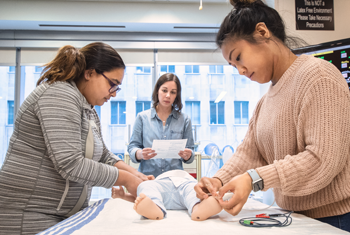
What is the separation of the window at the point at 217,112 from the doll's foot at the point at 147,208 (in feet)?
11.5

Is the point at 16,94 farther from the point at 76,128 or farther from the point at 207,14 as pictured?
the point at 76,128

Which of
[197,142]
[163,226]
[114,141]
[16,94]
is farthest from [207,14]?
[163,226]

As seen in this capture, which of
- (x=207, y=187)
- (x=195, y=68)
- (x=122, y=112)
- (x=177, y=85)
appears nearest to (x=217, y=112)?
(x=195, y=68)

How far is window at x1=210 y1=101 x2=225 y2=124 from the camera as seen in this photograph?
4.52m

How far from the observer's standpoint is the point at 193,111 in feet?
14.9

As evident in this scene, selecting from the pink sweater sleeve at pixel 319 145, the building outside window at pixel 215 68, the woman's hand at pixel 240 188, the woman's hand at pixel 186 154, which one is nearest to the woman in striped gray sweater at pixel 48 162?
the woman's hand at pixel 240 188

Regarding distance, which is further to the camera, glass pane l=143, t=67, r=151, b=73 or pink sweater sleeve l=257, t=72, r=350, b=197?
glass pane l=143, t=67, r=151, b=73

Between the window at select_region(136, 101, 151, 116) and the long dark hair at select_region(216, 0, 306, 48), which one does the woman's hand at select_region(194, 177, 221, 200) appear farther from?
the window at select_region(136, 101, 151, 116)

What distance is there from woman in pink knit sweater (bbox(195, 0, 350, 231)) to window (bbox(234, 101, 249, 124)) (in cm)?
339

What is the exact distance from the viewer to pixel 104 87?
1338 mm

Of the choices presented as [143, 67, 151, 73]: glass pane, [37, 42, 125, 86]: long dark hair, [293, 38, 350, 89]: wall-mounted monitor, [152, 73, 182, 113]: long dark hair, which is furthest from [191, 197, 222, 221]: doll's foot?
[143, 67, 151, 73]: glass pane

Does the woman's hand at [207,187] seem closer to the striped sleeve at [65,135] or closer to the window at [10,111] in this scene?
the striped sleeve at [65,135]

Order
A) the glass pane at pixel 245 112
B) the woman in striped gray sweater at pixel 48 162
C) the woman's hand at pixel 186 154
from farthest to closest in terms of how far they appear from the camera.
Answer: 1. the glass pane at pixel 245 112
2. the woman's hand at pixel 186 154
3. the woman in striped gray sweater at pixel 48 162

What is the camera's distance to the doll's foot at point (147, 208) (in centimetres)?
105
